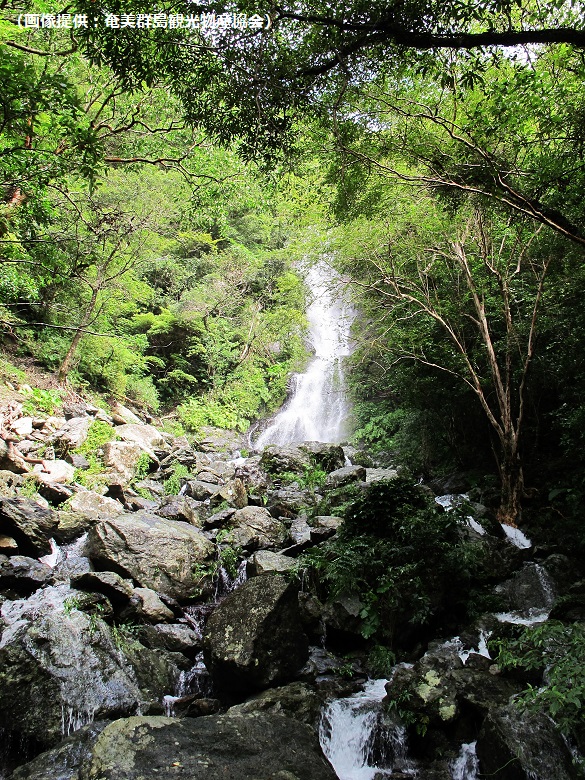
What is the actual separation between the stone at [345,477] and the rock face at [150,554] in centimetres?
474

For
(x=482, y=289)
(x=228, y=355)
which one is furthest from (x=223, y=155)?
(x=228, y=355)

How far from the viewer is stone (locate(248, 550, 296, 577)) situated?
6.88 meters

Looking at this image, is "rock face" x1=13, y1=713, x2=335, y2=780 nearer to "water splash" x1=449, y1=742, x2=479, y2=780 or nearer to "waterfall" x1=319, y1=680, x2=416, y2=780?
"waterfall" x1=319, y1=680, x2=416, y2=780

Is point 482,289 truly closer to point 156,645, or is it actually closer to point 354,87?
point 354,87

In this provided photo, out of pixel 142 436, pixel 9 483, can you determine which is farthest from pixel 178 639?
pixel 142 436

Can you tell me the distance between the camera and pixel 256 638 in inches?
200

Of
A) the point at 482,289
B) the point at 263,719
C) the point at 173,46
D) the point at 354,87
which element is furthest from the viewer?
the point at 482,289

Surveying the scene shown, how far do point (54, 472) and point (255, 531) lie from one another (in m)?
4.60

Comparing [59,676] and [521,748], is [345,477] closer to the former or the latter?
[521,748]

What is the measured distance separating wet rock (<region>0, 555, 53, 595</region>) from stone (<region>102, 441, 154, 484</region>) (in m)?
4.23

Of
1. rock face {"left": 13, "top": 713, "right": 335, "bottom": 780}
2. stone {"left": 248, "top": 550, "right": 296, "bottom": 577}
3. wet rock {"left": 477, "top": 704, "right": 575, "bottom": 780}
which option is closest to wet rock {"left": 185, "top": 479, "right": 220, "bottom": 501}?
stone {"left": 248, "top": 550, "right": 296, "bottom": 577}

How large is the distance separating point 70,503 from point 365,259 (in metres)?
8.69

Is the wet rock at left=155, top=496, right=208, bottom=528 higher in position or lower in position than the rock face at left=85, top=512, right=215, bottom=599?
higher

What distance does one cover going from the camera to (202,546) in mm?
7707
